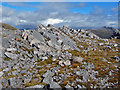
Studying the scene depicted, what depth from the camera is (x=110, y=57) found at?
2755 centimetres

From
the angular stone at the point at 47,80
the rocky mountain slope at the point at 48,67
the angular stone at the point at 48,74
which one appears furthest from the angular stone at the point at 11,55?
the angular stone at the point at 47,80

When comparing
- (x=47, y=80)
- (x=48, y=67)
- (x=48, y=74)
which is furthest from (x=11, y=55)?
(x=47, y=80)

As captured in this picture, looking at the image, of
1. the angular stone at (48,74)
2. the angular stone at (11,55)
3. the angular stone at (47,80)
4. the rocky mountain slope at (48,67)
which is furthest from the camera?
the angular stone at (11,55)

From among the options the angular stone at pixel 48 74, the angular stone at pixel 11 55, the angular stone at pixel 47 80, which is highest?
the angular stone at pixel 11 55

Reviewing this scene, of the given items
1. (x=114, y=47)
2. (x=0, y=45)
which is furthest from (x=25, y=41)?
(x=114, y=47)

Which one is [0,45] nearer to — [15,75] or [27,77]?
[15,75]

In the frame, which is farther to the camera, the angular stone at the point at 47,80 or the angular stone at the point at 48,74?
the angular stone at the point at 48,74

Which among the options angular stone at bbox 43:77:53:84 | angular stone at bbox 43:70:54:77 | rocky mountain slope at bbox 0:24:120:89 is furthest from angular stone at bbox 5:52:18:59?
angular stone at bbox 43:77:53:84

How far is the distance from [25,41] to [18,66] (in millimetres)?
10281

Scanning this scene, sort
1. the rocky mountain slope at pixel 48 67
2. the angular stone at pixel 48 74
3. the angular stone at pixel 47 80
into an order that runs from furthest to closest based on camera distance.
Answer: the angular stone at pixel 48 74
the angular stone at pixel 47 80
the rocky mountain slope at pixel 48 67

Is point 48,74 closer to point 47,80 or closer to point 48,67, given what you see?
point 47,80

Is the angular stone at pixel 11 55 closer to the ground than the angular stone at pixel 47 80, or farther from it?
farther from it

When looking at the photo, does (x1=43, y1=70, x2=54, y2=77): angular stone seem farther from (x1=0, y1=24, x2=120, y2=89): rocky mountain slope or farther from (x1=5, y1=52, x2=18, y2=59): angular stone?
(x1=5, y1=52, x2=18, y2=59): angular stone

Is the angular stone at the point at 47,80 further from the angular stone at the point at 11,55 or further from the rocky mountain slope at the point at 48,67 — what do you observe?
the angular stone at the point at 11,55
